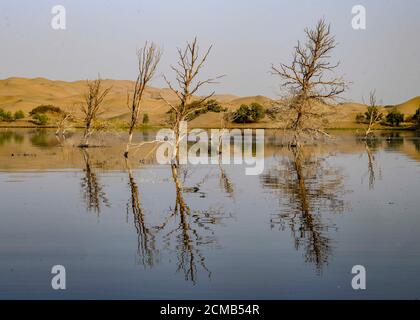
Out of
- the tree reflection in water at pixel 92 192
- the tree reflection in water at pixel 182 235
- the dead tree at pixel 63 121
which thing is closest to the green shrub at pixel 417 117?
the dead tree at pixel 63 121

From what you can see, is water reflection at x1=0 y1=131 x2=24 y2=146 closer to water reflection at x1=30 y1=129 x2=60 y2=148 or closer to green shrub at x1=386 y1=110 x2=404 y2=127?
water reflection at x1=30 y1=129 x2=60 y2=148

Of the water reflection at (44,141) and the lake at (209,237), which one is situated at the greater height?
the water reflection at (44,141)

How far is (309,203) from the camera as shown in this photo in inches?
630

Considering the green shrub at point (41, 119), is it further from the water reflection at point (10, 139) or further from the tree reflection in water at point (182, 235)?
the tree reflection in water at point (182, 235)

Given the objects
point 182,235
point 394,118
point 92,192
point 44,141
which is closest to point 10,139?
point 44,141

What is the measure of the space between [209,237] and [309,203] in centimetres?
510

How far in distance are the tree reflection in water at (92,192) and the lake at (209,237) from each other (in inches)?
1.3

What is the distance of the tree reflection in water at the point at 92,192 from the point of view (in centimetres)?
1578

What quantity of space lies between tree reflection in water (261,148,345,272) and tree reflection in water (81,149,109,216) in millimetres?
4893

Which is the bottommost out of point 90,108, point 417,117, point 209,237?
point 209,237

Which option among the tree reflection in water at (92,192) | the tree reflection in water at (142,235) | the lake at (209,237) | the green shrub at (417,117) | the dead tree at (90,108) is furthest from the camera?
the green shrub at (417,117)

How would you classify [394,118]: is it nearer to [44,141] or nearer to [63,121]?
[63,121]

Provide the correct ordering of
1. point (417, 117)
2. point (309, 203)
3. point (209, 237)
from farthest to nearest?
point (417, 117) < point (309, 203) < point (209, 237)
